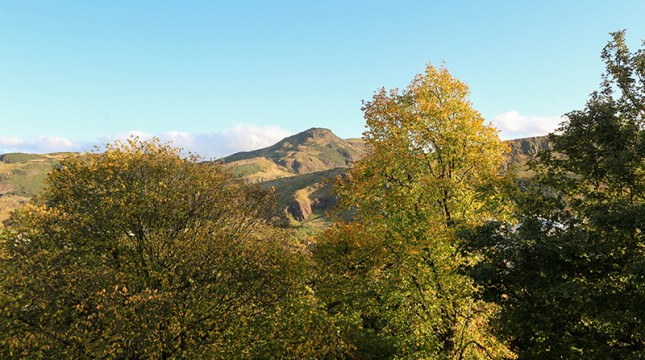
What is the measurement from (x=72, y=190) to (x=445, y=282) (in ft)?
82.4

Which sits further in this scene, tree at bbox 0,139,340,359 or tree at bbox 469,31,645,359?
tree at bbox 0,139,340,359

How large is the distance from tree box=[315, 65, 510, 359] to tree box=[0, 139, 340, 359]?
18.7 ft

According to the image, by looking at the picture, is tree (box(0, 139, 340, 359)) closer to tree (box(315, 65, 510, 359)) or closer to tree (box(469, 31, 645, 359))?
tree (box(315, 65, 510, 359))

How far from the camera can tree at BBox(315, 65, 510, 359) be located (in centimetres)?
2075

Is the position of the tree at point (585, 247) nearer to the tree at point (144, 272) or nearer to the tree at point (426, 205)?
the tree at point (426, 205)

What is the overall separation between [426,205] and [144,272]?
19155mm

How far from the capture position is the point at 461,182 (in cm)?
2188

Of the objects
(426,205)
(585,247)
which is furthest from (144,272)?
(585,247)

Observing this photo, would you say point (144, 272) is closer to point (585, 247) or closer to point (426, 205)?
point (426, 205)

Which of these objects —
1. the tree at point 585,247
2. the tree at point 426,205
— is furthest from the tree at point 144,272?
the tree at point 585,247

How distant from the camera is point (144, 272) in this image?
22.3 m

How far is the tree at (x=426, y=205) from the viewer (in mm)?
20750

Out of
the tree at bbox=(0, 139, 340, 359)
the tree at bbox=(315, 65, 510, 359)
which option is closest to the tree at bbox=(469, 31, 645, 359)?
the tree at bbox=(315, 65, 510, 359)

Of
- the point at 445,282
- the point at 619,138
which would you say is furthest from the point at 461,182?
the point at 619,138
